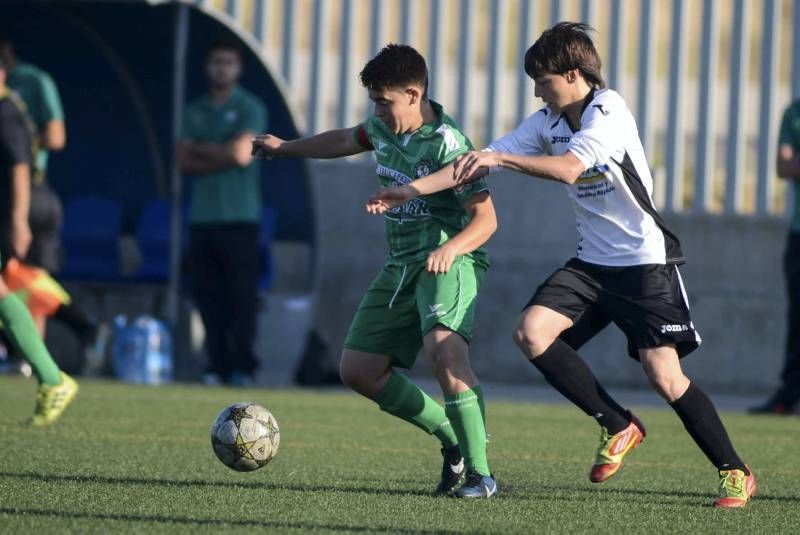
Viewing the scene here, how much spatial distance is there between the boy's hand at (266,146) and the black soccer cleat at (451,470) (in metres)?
1.40

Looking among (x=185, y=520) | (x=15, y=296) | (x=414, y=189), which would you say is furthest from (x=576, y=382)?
(x=15, y=296)

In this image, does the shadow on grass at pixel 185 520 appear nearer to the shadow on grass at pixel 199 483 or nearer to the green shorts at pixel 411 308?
the shadow on grass at pixel 199 483

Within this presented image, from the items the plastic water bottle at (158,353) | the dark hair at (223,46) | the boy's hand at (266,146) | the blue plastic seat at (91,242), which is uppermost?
the dark hair at (223,46)

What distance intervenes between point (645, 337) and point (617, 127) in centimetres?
84

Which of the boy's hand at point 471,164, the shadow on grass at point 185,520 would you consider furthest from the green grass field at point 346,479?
the boy's hand at point 471,164

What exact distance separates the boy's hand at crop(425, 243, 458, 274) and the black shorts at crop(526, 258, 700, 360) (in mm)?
689

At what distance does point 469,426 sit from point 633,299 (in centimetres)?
87

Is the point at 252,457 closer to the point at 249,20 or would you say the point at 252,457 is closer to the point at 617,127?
the point at 617,127

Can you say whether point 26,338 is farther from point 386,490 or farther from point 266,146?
point 386,490

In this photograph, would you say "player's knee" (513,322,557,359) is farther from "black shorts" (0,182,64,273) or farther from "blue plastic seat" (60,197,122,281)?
"blue plastic seat" (60,197,122,281)

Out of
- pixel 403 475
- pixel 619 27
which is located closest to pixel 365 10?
pixel 619 27

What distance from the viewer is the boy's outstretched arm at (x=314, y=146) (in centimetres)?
692

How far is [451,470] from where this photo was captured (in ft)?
21.6

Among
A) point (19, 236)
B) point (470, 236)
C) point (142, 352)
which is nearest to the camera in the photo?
point (470, 236)
